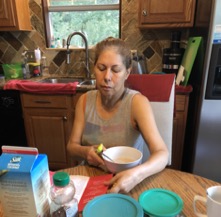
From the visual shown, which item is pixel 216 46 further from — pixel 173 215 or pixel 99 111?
pixel 173 215

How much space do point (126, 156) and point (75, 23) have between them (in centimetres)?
212

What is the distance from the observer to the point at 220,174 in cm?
186

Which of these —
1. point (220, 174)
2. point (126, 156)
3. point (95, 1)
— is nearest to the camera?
point (126, 156)

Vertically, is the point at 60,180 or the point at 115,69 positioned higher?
the point at 115,69

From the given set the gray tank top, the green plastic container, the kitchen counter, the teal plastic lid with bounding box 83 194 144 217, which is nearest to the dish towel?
the kitchen counter

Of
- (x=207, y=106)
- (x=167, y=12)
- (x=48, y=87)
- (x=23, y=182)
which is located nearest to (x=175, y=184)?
(x=23, y=182)

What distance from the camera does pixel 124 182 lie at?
2.41ft

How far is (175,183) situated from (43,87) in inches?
61.8

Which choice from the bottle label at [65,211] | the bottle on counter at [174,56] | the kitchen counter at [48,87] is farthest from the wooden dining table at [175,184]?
the bottle on counter at [174,56]

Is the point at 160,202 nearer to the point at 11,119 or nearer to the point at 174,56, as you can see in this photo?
the point at 174,56

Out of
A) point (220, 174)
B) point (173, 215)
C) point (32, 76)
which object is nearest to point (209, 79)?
point (220, 174)

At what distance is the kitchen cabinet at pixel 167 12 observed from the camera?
190cm

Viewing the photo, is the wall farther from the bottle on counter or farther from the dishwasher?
the dishwasher

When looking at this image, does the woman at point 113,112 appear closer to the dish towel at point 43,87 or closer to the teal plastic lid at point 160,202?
the teal plastic lid at point 160,202
